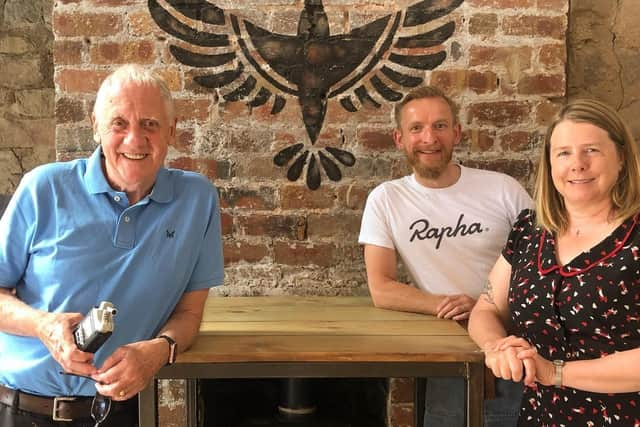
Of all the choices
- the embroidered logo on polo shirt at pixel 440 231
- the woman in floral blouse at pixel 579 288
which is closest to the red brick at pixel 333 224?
the embroidered logo on polo shirt at pixel 440 231

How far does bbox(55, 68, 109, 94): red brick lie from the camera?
2.76m

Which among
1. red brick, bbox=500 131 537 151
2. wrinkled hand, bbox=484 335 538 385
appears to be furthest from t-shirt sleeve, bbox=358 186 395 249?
wrinkled hand, bbox=484 335 538 385

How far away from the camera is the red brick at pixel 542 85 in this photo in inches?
112

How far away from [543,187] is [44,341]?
4.35 ft

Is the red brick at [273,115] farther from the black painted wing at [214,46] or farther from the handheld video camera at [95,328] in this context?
the handheld video camera at [95,328]

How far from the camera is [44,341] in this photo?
1706 millimetres

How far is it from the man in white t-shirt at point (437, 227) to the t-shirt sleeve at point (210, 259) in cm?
66

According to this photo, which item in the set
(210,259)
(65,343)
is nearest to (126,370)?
(65,343)

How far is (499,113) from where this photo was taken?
113 inches

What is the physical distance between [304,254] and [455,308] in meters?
0.77

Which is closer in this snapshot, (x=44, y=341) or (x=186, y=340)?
(x=44, y=341)

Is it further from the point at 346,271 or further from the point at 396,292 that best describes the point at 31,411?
the point at 346,271

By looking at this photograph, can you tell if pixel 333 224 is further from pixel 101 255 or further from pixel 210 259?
pixel 101 255

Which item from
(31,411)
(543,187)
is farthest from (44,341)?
(543,187)
